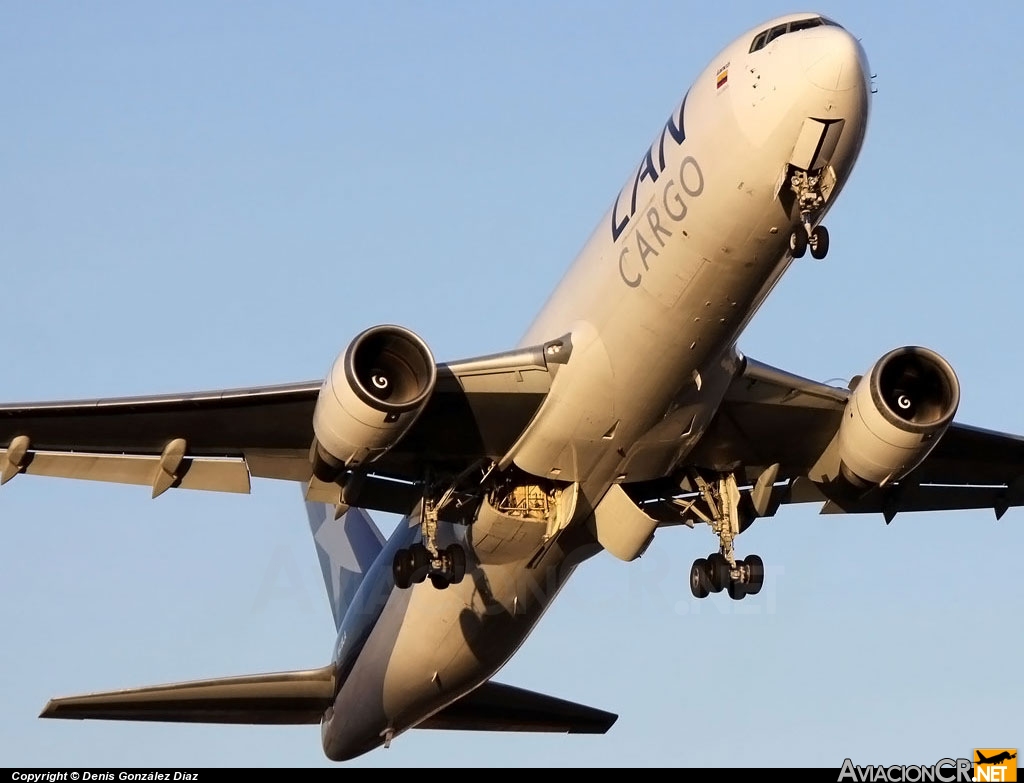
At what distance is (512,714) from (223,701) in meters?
A: 5.53

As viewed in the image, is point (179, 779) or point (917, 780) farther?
point (179, 779)

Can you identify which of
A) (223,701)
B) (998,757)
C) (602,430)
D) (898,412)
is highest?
(898,412)

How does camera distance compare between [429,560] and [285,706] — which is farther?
[285,706]

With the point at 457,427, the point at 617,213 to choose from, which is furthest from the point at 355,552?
the point at 617,213

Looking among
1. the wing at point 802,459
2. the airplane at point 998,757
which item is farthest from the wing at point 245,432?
the airplane at point 998,757

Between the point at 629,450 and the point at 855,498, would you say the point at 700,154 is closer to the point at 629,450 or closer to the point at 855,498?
the point at 629,450

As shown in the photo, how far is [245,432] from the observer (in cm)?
2328

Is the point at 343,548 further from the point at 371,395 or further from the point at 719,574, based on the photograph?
the point at 371,395

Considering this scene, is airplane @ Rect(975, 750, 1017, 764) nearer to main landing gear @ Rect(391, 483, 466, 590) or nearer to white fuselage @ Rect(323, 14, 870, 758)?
white fuselage @ Rect(323, 14, 870, 758)

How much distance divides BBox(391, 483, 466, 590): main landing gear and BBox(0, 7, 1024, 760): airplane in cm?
3

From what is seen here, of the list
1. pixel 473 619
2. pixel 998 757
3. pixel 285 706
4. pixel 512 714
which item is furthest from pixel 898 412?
pixel 285 706

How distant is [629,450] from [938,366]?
447 cm

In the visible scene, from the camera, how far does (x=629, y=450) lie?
2206 centimetres

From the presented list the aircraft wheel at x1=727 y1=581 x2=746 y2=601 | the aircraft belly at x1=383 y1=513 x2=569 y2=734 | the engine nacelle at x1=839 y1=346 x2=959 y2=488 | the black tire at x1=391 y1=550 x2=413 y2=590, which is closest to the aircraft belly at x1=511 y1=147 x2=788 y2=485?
the aircraft belly at x1=383 y1=513 x2=569 y2=734
